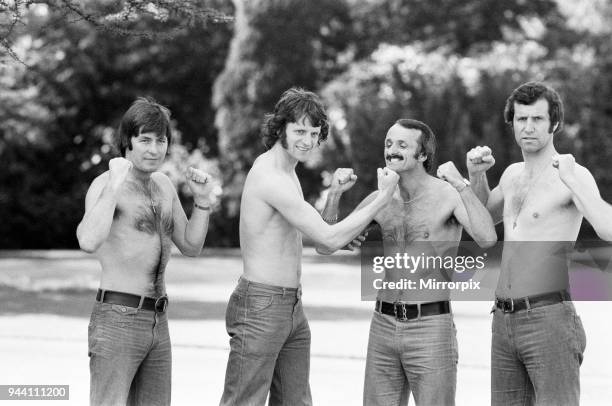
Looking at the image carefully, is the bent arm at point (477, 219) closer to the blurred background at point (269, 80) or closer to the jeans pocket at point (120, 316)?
the jeans pocket at point (120, 316)

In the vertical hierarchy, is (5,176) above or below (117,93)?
below

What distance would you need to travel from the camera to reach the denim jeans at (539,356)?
4805 millimetres

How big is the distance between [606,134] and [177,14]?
23.2 meters

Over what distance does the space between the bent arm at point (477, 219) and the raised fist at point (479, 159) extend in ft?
0.69

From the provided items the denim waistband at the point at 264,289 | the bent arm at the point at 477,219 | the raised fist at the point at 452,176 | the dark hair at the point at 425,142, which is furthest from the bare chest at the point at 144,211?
the bent arm at the point at 477,219

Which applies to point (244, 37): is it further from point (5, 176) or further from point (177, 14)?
point (177, 14)

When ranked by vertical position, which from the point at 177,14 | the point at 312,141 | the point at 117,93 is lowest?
the point at 312,141

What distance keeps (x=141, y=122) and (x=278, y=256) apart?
1.02 meters

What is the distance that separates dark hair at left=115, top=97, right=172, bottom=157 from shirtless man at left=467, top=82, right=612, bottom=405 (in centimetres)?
167

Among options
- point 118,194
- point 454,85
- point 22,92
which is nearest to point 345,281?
point 454,85

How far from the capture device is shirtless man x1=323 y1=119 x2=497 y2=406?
16.1 ft

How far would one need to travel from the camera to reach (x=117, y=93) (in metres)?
38.9

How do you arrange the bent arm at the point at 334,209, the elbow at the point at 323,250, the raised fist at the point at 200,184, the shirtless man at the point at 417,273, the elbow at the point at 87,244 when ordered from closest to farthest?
the elbow at the point at 87,244 < the shirtless man at the point at 417,273 < the elbow at the point at 323,250 < the raised fist at the point at 200,184 < the bent arm at the point at 334,209

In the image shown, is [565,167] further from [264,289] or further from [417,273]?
[264,289]
